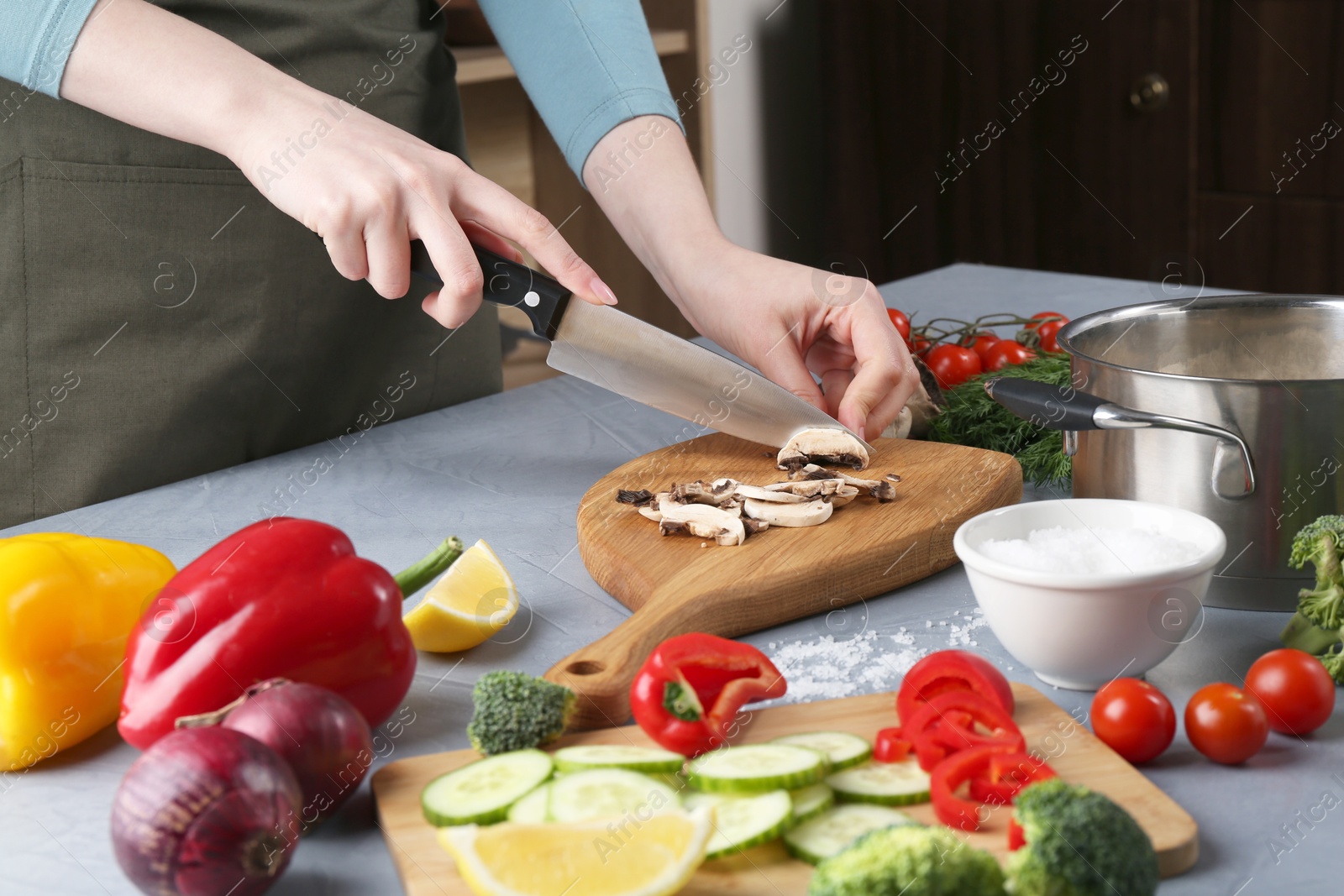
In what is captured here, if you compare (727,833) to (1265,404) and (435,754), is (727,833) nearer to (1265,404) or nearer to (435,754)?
(435,754)

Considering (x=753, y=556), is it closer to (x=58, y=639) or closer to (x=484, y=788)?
(x=484, y=788)

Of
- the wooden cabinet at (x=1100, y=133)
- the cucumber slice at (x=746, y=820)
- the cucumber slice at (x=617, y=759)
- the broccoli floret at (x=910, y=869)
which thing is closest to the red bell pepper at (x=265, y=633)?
the cucumber slice at (x=617, y=759)

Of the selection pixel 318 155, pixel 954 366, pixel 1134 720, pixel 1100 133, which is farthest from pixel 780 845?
pixel 1100 133

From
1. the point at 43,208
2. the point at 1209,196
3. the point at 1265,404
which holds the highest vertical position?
the point at 43,208

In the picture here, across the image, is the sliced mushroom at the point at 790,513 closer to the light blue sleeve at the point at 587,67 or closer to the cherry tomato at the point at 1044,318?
the light blue sleeve at the point at 587,67

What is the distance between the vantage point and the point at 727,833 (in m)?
0.64

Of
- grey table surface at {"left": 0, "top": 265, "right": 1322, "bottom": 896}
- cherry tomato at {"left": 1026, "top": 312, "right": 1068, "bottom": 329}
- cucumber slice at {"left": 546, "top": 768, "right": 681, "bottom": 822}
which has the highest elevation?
cucumber slice at {"left": 546, "top": 768, "right": 681, "bottom": 822}

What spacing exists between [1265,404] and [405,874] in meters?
0.64

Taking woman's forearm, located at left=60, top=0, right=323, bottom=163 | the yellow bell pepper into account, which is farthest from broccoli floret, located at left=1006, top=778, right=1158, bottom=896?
woman's forearm, located at left=60, top=0, right=323, bottom=163

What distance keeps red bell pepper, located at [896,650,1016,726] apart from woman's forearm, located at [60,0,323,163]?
69 centimetres

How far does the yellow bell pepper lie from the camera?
31.1 inches

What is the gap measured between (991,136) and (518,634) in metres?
2.57

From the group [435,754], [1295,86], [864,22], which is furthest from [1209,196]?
[435,754]

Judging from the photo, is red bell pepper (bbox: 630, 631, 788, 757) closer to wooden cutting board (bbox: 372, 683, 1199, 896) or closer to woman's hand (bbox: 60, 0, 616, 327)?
wooden cutting board (bbox: 372, 683, 1199, 896)
